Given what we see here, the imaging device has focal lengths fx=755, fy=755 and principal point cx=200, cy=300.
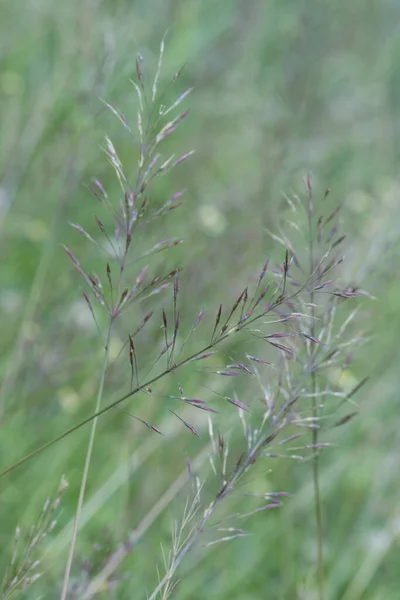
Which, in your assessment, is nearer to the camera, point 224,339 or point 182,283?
point 224,339

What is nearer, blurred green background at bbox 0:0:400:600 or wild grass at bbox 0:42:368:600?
wild grass at bbox 0:42:368:600

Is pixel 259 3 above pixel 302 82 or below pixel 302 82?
above

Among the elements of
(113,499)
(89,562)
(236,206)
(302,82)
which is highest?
(302,82)

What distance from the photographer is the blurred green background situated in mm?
1642

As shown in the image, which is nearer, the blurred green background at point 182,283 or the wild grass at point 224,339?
the wild grass at point 224,339

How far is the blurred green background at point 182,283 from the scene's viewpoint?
164cm

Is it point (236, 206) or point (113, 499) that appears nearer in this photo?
point (113, 499)

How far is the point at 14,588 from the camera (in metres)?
0.78

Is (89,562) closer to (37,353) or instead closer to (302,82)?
(37,353)

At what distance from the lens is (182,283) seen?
1945 millimetres

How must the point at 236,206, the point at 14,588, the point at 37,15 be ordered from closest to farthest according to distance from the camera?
the point at 14,588 → the point at 236,206 → the point at 37,15

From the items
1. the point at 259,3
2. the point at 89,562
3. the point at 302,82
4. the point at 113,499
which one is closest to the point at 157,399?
the point at 113,499

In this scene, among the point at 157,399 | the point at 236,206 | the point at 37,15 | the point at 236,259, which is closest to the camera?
the point at 157,399

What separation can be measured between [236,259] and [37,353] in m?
0.76
